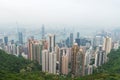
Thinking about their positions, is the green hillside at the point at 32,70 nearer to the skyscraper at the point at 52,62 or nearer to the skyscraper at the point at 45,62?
the skyscraper at the point at 45,62

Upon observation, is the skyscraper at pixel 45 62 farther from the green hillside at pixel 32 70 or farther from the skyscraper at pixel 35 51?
the skyscraper at pixel 35 51

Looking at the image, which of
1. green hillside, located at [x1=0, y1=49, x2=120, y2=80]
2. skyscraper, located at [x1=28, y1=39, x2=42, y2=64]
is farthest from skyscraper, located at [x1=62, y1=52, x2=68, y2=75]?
skyscraper, located at [x1=28, y1=39, x2=42, y2=64]

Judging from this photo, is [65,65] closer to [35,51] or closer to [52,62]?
[52,62]

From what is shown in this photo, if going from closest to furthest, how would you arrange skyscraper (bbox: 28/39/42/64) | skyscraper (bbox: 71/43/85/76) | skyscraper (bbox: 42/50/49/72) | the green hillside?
the green hillside, skyscraper (bbox: 71/43/85/76), skyscraper (bbox: 42/50/49/72), skyscraper (bbox: 28/39/42/64)

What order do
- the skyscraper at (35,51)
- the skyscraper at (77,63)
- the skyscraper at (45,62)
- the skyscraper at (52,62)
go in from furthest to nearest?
the skyscraper at (35,51) < the skyscraper at (45,62) < the skyscraper at (52,62) < the skyscraper at (77,63)

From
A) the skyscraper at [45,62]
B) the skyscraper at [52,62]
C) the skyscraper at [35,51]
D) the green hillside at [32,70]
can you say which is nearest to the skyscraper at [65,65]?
the skyscraper at [52,62]

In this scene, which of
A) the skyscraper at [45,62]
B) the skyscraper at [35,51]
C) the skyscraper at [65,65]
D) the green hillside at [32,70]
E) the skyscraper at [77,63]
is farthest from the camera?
the skyscraper at [35,51]

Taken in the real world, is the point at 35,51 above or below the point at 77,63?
above

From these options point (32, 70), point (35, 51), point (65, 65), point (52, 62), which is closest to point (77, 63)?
point (65, 65)

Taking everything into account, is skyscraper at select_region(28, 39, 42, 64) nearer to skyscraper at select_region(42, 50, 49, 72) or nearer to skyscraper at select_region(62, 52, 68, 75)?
skyscraper at select_region(42, 50, 49, 72)

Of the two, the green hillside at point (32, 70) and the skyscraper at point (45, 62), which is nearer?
the green hillside at point (32, 70)

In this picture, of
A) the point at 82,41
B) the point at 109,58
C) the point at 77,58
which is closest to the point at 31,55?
the point at 77,58
